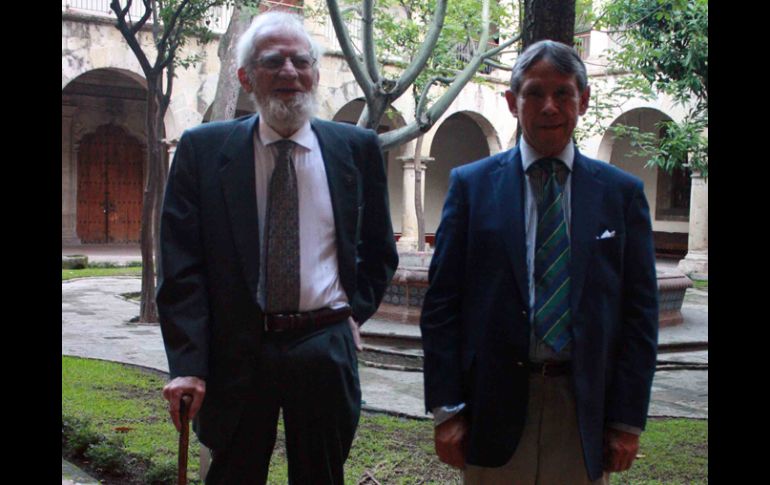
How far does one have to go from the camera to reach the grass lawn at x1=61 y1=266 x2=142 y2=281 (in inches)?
559

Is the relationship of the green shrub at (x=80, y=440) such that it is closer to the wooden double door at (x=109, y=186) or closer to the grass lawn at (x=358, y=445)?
the grass lawn at (x=358, y=445)

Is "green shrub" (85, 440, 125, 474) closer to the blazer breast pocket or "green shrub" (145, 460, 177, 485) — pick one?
"green shrub" (145, 460, 177, 485)

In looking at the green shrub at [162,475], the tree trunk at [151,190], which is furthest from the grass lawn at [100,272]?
the green shrub at [162,475]

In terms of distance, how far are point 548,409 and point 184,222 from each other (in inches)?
42.3

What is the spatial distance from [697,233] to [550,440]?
16.5 m

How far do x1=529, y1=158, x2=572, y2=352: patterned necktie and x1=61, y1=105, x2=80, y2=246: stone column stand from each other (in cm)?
1817

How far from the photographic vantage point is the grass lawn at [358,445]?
428cm

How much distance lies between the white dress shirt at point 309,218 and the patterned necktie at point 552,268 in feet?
1.92

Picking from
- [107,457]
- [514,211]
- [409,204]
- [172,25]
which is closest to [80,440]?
[107,457]

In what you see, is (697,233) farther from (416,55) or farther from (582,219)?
(582,219)

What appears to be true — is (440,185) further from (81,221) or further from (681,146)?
(681,146)

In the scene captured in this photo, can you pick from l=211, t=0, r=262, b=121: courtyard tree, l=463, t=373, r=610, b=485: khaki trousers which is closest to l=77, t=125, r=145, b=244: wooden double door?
l=211, t=0, r=262, b=121: courtyard tree

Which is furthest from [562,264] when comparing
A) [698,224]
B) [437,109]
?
[698,224]

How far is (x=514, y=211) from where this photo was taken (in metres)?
2.14
